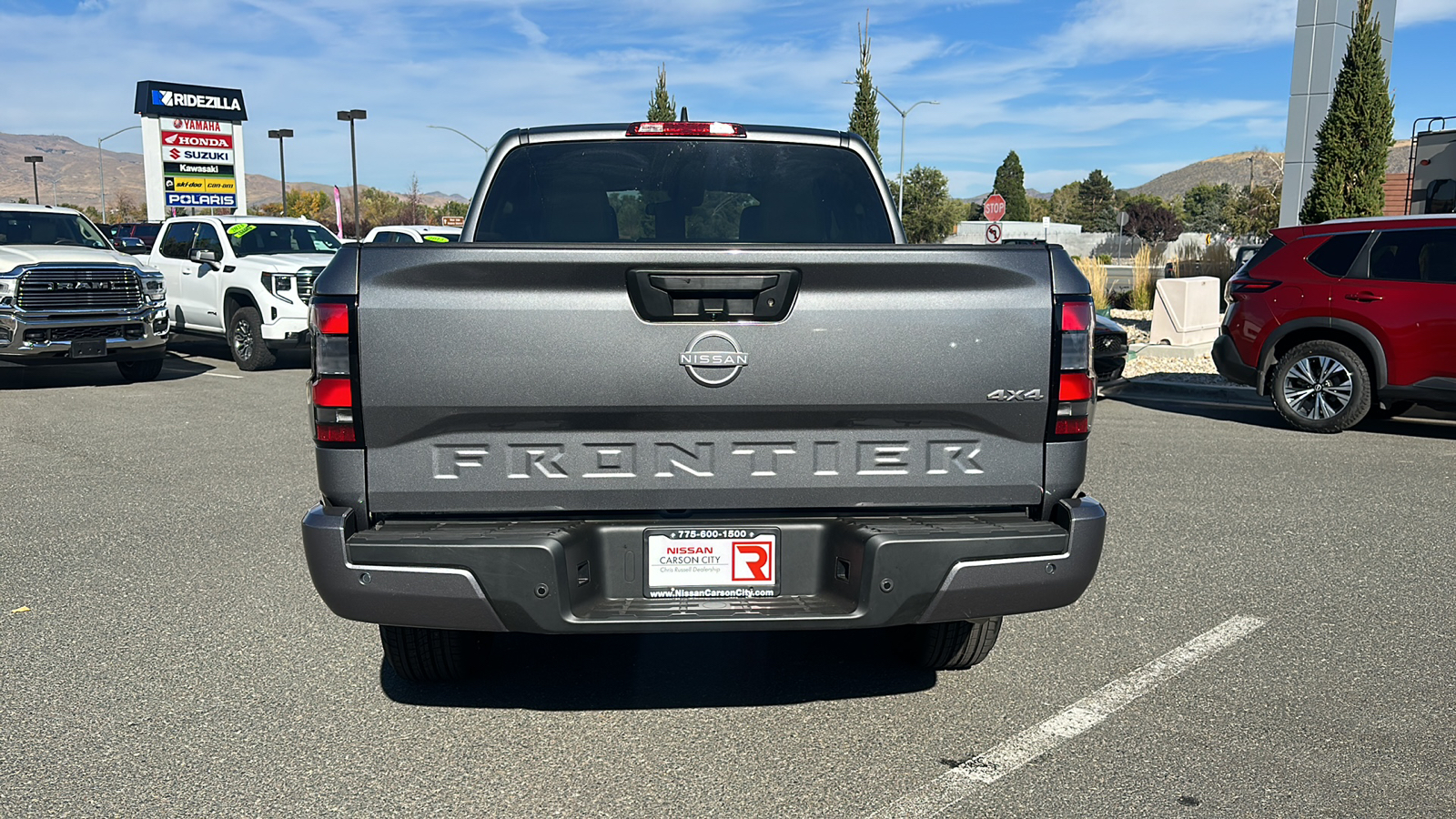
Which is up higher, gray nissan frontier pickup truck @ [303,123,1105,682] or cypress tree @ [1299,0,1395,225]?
cypress tree @ [1299,0,1395,225]

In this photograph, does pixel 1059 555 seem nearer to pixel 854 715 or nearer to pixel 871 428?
pixel 871 428

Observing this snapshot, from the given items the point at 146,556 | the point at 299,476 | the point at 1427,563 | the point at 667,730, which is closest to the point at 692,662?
the point at 667,730

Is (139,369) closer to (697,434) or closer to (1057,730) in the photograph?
(697,434)

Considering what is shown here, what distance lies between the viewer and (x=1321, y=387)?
10.2m

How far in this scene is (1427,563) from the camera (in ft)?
19.6

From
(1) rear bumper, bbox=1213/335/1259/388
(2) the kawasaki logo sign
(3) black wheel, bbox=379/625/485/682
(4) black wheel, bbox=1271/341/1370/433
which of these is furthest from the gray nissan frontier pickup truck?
(2) the kawasaki logo sign

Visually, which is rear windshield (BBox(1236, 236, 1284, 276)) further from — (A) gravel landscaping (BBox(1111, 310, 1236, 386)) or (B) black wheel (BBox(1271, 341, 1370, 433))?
(A) gravel landscaping (BBox(1111, 310, 1236, 386))

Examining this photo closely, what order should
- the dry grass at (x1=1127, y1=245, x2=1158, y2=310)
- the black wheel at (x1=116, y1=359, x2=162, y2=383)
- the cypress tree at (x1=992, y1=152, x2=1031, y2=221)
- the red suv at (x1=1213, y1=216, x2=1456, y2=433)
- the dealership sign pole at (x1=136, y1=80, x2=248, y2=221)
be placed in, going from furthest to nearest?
1. the cypress tree at (x1=992, y1=152, x2=1031, y2=221)
2. the dealership sign pole at (x1=136, y1=80, x2=248, y2=221)
3. the dry grass at (x1=1127, y1=245, x2=1158, y2=310)
4. the black wheel at (x1=116, y1=359, x2=162, y2=383)
5. the red suv at (x1=1213, y1=216, x2=1456, y2=433)

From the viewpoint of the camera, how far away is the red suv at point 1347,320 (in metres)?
9.48

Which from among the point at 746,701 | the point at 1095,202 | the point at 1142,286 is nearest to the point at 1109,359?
the point at 746,701

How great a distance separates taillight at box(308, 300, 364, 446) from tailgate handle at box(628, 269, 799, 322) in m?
0.76

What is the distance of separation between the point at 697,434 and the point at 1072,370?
3.55 ft

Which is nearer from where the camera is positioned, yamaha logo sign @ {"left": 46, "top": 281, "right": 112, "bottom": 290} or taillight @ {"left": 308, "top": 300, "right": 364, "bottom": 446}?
taillight @ {"left": 308, "top": 300, "right": 364, "bottom": 446}

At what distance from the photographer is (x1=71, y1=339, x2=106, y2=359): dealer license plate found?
504 inches
